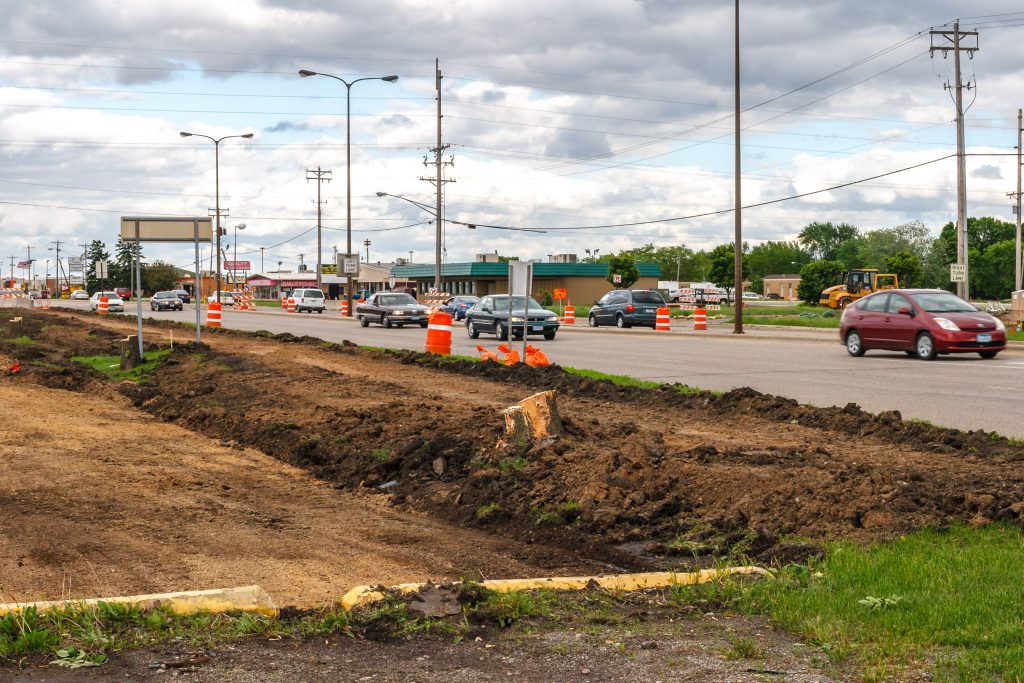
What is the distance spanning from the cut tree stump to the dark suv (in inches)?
1259

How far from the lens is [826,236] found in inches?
7662

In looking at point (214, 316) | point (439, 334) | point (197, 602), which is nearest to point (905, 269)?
point (214, 316)

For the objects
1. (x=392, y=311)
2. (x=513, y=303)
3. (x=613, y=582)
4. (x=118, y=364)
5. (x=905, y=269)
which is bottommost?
(x=613, y=582)

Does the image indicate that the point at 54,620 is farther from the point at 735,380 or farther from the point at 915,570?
the point at 735,380

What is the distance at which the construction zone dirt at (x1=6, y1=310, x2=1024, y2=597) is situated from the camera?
720 cm

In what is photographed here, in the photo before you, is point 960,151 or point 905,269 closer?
point 960,151

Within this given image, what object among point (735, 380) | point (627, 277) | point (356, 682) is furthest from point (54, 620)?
point (627, 277)

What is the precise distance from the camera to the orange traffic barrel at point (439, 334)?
929 inches

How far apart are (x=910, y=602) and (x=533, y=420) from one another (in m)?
5.24

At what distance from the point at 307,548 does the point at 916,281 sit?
361ft

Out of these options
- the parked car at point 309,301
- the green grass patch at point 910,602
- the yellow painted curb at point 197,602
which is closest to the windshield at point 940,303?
the green grass patch at point 910,602

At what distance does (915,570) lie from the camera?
5.86 metres

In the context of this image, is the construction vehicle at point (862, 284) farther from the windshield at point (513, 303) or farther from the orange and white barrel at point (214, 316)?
the orange and white barrel at point (214, 316)

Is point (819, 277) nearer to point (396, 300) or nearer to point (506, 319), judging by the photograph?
point (396, 300)
